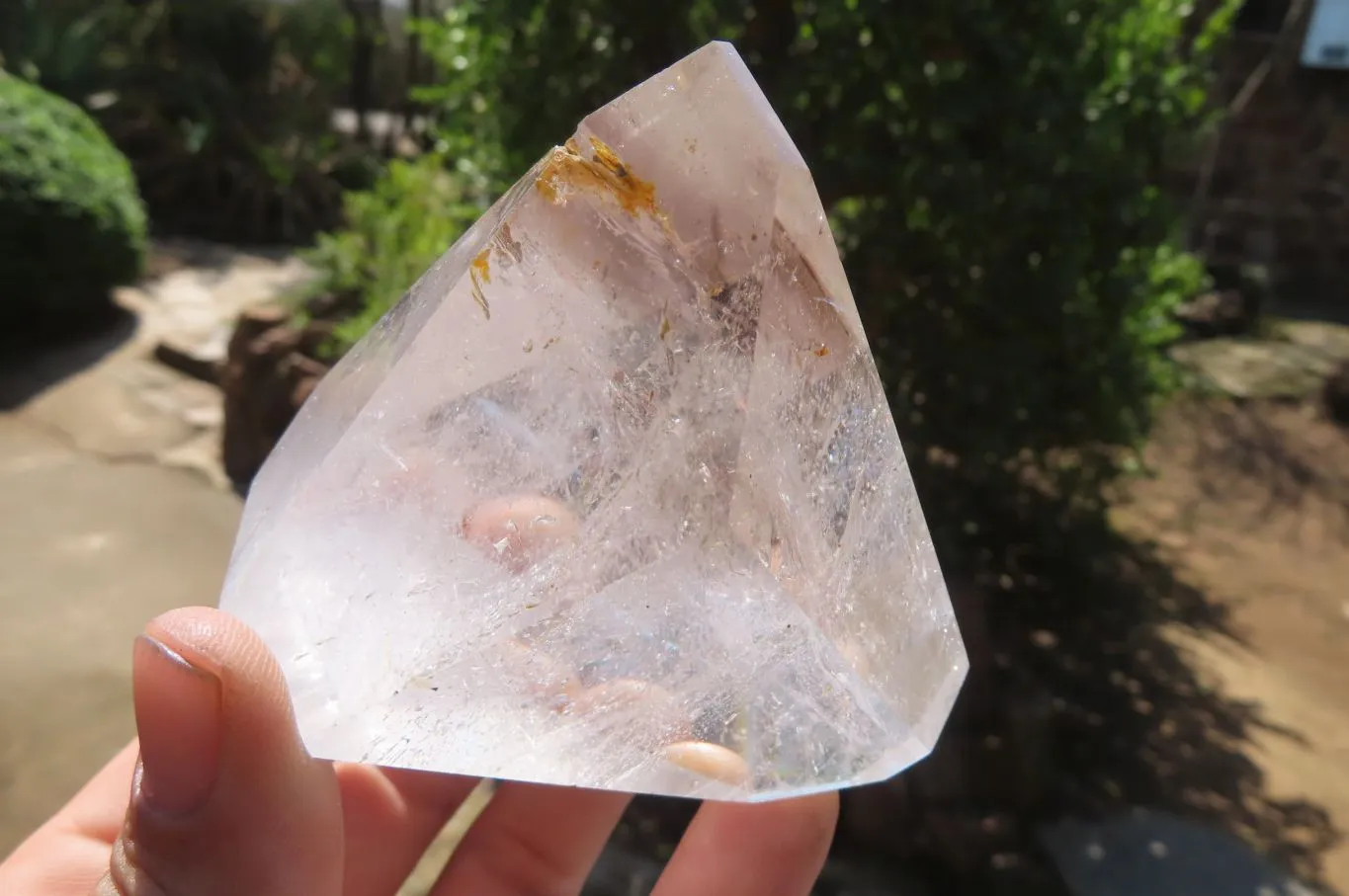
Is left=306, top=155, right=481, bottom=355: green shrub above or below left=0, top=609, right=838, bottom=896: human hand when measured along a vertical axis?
below

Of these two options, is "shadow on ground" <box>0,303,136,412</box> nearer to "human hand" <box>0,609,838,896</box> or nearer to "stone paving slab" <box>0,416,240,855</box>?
"stone paving slab" <box>0,416,240,855</box>

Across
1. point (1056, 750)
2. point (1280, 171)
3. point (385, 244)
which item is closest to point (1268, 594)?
point (1056, 750)

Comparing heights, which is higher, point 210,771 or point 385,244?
point 210,771

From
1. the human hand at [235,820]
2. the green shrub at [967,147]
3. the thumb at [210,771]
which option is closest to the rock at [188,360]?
the green shrub at [967,147]

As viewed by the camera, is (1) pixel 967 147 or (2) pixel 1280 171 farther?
(2) pixel 1280 171

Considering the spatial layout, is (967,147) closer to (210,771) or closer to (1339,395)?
(210,771)

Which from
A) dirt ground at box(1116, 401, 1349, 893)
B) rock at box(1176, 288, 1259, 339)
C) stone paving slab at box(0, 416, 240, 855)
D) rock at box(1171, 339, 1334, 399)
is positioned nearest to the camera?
stone paving slab at box(0, 416, 240, 855)

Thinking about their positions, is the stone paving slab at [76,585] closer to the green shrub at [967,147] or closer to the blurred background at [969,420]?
the blurred background at [969,420]

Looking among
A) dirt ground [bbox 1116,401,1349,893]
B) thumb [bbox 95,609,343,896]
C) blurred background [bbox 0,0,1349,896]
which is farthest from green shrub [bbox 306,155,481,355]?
dirt ground [bbox 1116,401,1349,893]
